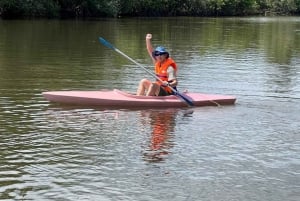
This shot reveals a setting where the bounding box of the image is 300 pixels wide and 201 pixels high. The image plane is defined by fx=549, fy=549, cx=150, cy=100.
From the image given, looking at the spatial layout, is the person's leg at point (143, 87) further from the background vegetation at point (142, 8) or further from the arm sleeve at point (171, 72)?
the background vegetation at point (142, 8)

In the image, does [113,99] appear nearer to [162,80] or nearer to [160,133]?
[162,80]

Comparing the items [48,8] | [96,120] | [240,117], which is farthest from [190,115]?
[48,8]

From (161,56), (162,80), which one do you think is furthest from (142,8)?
(161,56)

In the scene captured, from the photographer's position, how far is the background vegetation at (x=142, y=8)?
54312 mm

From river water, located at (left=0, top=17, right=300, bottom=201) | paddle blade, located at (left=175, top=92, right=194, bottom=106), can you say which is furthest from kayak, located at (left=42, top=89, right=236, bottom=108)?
river water, located at (left=0, top=17, right=300, bottom=201)

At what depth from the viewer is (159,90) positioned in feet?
40.2

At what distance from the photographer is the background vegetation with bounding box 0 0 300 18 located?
5431 centimetres

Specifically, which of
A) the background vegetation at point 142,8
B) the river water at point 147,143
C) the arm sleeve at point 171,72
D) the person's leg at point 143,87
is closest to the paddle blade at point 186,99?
the river water at point 147,143

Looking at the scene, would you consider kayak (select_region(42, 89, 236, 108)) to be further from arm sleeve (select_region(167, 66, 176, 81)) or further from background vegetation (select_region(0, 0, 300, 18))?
background vegetation (select_region(0, 0, 300, 18))

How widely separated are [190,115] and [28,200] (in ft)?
18.0

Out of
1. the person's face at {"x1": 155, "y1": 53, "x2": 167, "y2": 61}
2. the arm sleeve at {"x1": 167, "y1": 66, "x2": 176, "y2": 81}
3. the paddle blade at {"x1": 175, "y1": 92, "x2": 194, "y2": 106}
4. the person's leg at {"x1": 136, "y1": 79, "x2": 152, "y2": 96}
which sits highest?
the person's face at {"x1": 155, "y1": 53, "x2": 167, "y2": 61}

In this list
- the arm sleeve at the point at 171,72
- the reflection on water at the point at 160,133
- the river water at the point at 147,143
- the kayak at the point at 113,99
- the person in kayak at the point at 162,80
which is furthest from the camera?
the arm sleeve at the point at 171,72

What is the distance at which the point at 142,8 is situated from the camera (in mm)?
77938

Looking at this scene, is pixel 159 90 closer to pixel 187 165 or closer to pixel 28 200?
pixel 187 165
